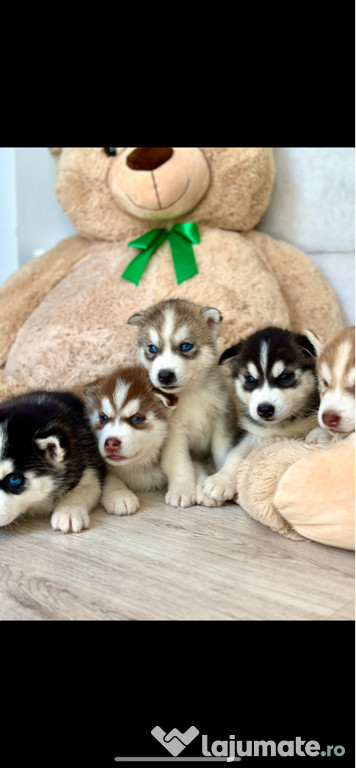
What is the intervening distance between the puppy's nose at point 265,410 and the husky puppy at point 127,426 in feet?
1.20

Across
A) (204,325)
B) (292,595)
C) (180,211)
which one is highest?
(180,211)

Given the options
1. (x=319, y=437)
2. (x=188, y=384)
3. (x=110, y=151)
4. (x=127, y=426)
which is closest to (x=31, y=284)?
(x=110, y=151)

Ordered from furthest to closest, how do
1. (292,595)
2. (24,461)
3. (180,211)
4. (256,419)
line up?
(180,211) < (256,419) < (24,461) < (292,595)

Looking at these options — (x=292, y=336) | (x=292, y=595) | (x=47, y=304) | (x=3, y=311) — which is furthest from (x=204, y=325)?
(x=292, y=595)

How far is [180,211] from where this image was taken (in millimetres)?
2707

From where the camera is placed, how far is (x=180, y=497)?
2.20 m

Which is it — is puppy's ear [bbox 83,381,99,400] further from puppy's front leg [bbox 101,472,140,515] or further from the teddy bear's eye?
the teddy bear's eye

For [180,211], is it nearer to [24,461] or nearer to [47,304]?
[47,304]

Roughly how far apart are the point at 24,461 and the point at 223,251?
1328mm

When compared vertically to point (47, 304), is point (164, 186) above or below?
above

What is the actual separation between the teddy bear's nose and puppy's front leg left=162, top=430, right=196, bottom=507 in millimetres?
A: 1023

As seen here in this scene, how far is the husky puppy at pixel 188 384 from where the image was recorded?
2.26 m

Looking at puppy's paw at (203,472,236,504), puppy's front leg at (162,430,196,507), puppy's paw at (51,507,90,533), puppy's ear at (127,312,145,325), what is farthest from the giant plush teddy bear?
puppy's paw at (51,507,90,533)
